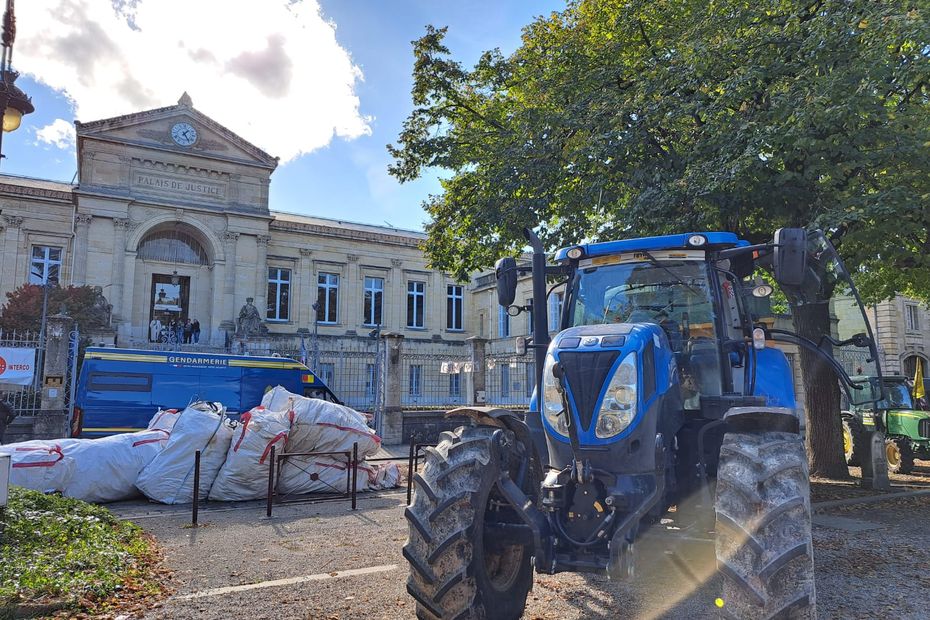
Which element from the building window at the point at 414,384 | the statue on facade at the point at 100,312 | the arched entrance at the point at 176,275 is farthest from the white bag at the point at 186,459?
the arched entrance at the point at 176,275

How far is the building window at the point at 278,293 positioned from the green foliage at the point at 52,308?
10772 millimetres

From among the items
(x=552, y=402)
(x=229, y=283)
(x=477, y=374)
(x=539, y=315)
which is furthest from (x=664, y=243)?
(x=229, y=283)

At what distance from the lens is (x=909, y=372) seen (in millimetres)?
38250

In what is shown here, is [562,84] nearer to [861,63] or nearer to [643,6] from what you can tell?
[643,6]

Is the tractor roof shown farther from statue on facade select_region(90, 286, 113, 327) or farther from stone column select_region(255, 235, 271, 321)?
stone column select_region(255, 235, 271, 321)

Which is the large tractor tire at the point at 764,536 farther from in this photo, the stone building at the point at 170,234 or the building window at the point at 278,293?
the building window at the point at 278,293

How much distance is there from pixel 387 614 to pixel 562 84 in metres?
10.8

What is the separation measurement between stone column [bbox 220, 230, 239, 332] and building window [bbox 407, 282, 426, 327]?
11.7m

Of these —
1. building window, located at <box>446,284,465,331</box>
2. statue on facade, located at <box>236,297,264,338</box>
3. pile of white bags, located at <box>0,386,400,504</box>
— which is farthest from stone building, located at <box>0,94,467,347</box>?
pile of white bags, located at <box>0,386,400,504</box>

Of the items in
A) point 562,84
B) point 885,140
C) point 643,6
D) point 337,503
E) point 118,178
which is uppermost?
point 118,178

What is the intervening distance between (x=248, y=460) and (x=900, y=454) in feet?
47.8

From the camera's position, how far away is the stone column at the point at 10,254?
105 feet

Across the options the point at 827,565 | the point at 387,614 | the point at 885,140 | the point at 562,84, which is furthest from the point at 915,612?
the point at 562,84

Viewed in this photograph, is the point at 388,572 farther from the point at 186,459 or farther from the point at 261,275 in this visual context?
the point at 261,275
